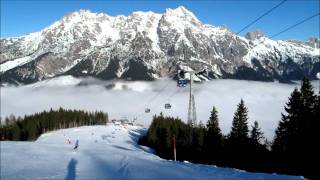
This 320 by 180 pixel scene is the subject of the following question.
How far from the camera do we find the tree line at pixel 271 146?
48.1 meters

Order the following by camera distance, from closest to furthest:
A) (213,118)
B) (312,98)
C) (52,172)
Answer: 1. (52,172)
2. (312,98)
3. (213,118)

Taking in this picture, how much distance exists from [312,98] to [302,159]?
14809mm

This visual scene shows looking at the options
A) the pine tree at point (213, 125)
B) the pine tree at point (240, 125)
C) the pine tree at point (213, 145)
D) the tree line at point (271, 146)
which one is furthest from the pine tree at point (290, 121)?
the pine tree at point (213, 125)

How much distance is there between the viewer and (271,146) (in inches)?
2928

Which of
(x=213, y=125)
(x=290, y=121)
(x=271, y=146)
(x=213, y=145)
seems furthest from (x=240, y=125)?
(x=290, y=121)

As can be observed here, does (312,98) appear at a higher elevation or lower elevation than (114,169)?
higher

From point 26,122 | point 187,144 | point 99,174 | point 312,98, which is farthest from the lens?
point 26,122

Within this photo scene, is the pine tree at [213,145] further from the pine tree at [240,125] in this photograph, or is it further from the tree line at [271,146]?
the pine tree at [240,125]

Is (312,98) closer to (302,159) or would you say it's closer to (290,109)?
(290,109)

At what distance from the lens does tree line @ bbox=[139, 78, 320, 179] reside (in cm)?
4806

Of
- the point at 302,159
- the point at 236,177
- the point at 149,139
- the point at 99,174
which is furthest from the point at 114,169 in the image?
the point at 149,139

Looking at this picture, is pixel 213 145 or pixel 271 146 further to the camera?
pixel 213 145

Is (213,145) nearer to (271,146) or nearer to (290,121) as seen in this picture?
(271,146)

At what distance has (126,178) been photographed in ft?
73.1
